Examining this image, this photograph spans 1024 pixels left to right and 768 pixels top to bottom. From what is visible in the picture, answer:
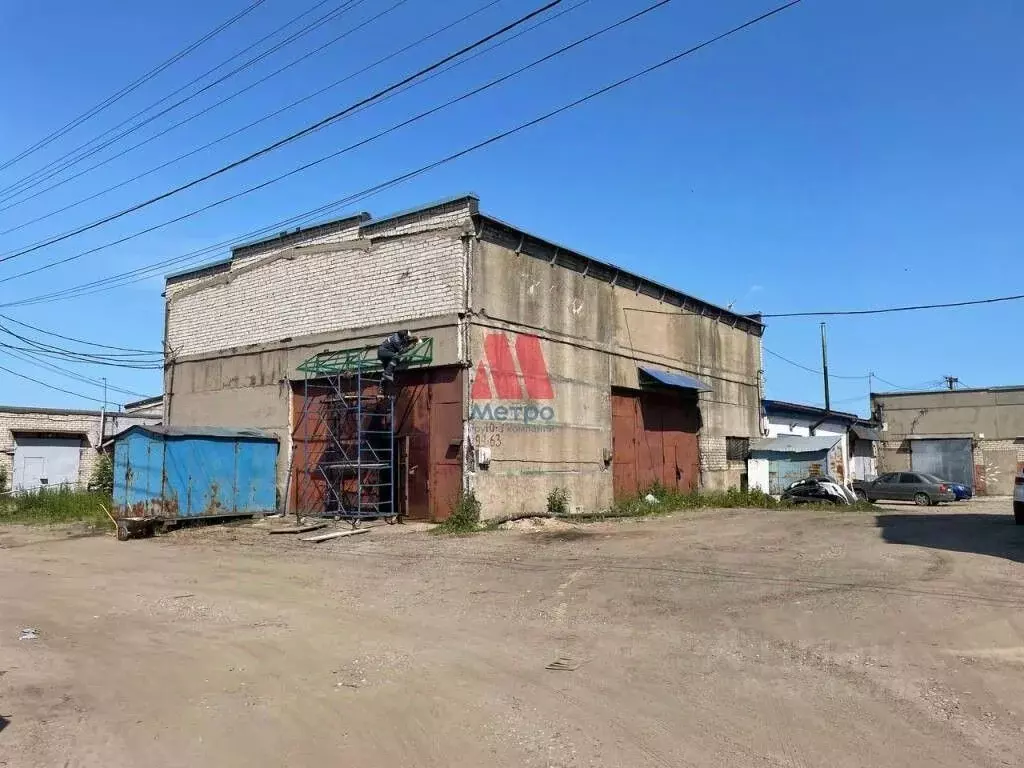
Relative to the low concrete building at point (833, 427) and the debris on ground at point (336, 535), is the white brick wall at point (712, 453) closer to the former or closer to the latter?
the low concrete building at point (833, 427)

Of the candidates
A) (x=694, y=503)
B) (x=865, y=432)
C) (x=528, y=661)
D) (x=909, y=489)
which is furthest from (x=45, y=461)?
(x=865, y=432)

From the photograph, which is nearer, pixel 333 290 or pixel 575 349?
pixel 333 290

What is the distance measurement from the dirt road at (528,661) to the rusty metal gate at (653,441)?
11.0 m

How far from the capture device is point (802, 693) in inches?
234

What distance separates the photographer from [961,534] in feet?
51.8

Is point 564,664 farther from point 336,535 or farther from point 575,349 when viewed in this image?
point 575,349

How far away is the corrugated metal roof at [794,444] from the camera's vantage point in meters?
31.9

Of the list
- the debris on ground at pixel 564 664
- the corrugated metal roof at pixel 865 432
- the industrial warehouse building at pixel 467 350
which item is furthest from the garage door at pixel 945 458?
the debris on ground at pixel 564 664

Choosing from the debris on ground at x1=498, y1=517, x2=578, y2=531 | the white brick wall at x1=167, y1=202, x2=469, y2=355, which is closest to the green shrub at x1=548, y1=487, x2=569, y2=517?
the debris on ground at x1=498, y1=517, x2=578, y2=531

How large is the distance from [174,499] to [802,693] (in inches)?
669

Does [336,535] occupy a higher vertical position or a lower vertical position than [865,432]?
lower

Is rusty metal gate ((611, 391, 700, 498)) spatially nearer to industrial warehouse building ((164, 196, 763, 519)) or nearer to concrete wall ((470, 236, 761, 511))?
industrial warehouse building ((164, 196, 763, 519))

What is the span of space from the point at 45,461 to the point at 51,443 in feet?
2.86

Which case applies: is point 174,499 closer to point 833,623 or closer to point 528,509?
point 528,509
